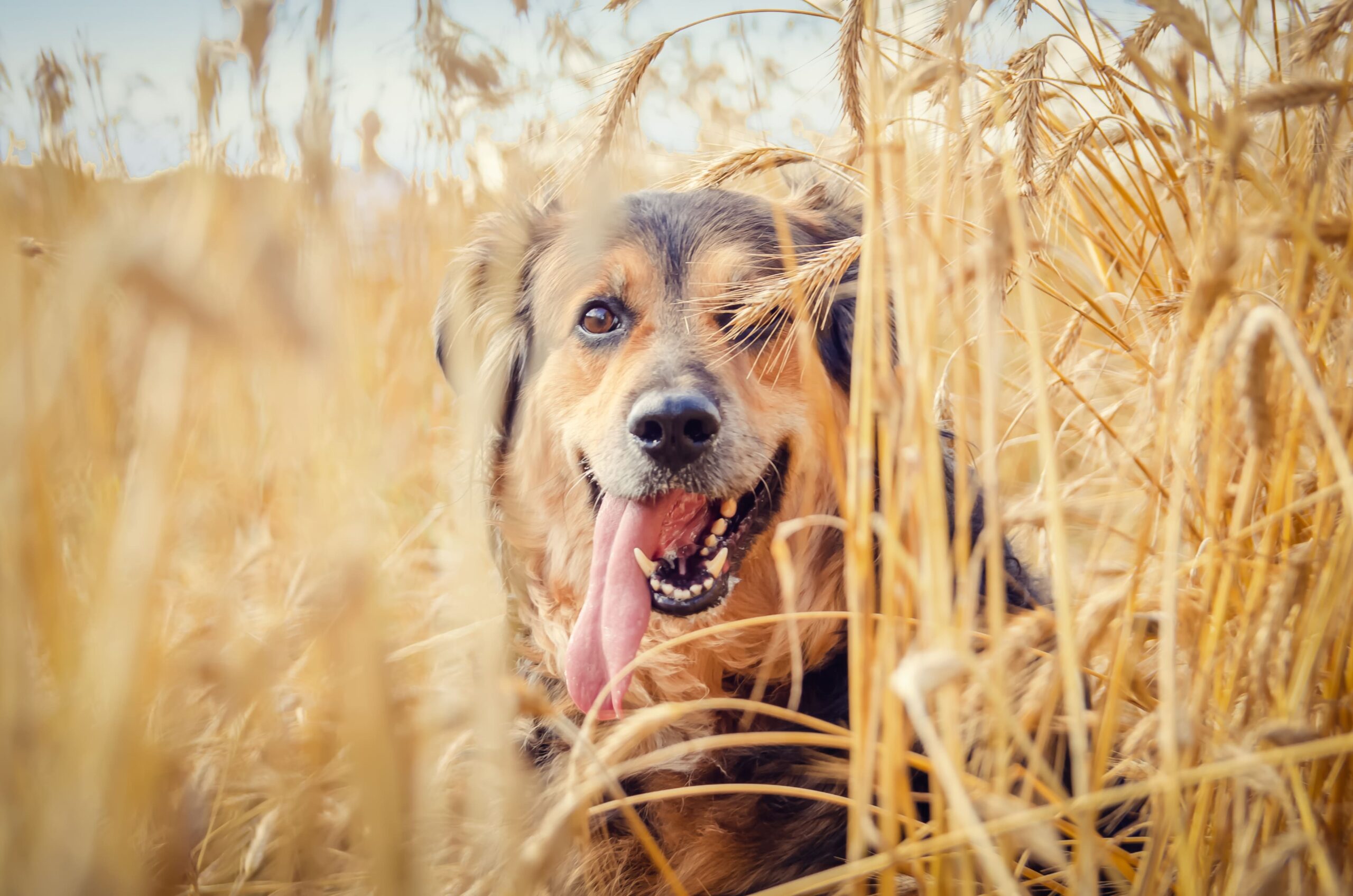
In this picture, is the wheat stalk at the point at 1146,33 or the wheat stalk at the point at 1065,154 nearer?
the wheat stalk at the point at 1065,154

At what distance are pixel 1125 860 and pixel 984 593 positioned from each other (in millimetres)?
651

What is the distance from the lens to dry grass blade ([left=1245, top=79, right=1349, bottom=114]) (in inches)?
42.3

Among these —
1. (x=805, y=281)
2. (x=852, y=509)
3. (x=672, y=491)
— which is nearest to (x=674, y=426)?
(x=672, y=491)

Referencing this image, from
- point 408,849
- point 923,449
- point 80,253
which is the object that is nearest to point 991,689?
point 923,449

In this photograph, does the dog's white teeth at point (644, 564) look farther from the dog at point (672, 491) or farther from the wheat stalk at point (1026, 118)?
the wheat stalk at point (1026, 118)

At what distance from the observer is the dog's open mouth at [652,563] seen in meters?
1.86

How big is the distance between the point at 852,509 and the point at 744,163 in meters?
0.90

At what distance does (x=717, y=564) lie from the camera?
1.98 meters

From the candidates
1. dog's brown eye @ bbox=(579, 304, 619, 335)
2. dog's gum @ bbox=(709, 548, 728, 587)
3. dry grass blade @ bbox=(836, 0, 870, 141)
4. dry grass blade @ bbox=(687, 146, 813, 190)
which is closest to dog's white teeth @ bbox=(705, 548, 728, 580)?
dog's gum @ bbox=(709, 548, 728, 587)

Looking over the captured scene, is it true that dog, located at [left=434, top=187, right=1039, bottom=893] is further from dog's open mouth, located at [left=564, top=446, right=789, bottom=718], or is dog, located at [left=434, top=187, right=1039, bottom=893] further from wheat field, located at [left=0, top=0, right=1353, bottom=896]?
wheat field, located at [left=0, top=0, right=1353, bottom=896]

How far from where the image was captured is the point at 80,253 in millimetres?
695

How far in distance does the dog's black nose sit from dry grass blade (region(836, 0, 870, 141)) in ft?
2.54

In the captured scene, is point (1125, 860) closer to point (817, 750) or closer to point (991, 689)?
point (817, 750)

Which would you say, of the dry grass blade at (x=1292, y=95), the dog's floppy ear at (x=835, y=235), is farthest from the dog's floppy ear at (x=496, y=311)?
the dry grass blade at (x=1292, y=95)
